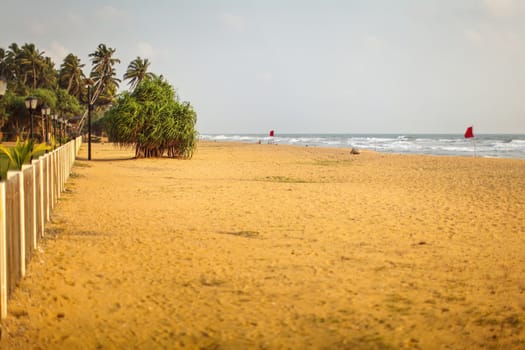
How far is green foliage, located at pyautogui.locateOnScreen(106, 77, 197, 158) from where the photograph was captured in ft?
76.9

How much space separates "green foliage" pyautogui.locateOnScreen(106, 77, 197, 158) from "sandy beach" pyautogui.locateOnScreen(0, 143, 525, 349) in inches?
548

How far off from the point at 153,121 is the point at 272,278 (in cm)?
1999

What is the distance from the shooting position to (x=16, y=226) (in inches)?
165

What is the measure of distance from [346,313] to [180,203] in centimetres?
663

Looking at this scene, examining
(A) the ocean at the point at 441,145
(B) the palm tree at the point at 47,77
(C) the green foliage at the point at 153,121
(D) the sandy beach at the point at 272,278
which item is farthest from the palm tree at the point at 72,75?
(D) the sandy beach at the point at 272,278

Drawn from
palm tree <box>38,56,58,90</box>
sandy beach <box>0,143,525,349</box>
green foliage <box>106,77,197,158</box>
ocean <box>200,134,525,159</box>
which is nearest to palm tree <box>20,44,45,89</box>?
palm tree <box>38,56,58,90</box>

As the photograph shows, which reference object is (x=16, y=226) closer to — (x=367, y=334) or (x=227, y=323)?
(x=227, y=323)

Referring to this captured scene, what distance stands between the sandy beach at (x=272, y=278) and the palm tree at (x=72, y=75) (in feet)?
218

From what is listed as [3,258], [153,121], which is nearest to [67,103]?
[153,121]

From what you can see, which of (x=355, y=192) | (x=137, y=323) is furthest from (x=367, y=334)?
(x=355, y=192)

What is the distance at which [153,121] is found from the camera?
2370cm

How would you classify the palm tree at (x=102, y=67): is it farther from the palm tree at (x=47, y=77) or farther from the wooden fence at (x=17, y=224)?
the wooden fence at (x=17, y=224)

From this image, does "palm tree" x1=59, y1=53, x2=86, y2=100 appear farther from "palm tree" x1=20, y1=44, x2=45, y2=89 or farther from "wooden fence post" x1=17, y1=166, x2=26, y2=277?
"wooden fence post" x1=17, y1=166, x2=26, y2=277

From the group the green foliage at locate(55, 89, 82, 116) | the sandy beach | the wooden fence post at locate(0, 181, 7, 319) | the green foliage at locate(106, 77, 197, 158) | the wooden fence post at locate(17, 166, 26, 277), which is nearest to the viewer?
the wooden fence post at locate(0, 181, 7, 319)
